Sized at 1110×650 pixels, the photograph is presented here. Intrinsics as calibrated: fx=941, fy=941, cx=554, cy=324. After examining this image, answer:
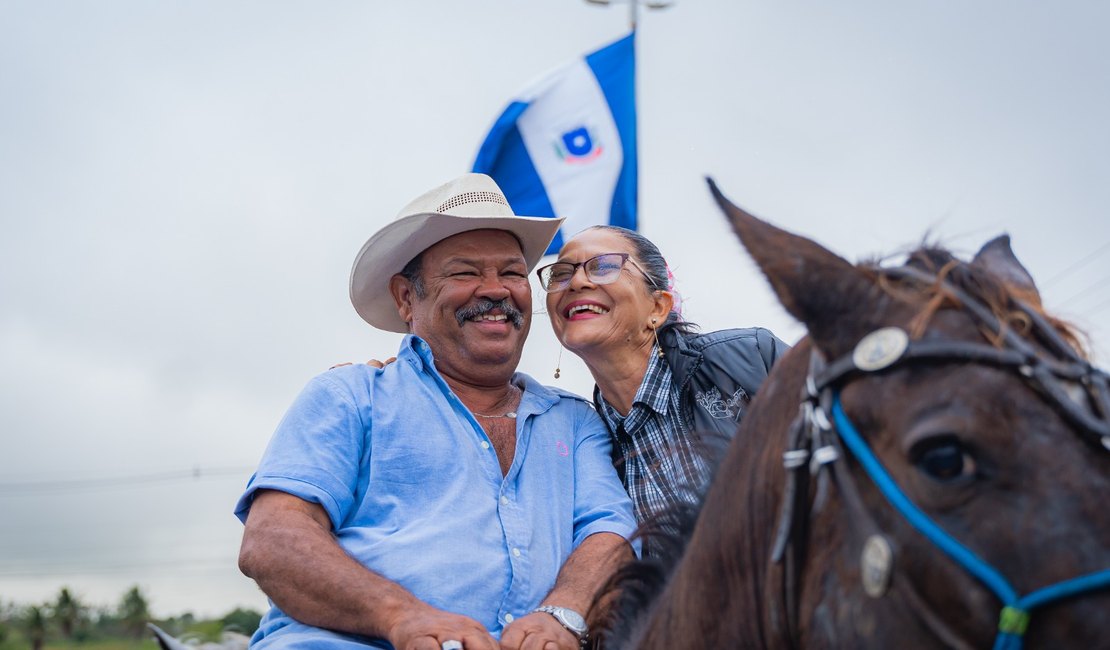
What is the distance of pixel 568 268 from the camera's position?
4672 mm

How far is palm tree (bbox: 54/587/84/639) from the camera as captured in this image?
52562mm

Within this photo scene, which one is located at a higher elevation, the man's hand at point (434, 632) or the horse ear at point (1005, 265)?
the horse ear at point (1005, 265)

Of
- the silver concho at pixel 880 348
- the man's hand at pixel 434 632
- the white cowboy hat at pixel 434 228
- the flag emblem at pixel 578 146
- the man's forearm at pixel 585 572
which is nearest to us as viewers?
the silver concho at pixel 880 348

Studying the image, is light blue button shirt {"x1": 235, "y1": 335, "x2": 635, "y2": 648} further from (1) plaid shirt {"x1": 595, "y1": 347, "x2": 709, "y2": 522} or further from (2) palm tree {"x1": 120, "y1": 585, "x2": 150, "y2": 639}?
(2) palm tree {"x1": 120, "y1": 585, "x2": 150, "y2": 639}

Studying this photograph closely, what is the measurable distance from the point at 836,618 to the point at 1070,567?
0.41 meters

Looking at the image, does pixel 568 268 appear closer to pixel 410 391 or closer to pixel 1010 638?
pixel 410 391

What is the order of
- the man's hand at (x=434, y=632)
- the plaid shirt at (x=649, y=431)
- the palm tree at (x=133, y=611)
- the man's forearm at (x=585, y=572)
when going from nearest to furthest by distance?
the man's hand at (x=434, y=632) < the man's forearm at (x=585, y=572) < the plaid shirt at (x=649, y=431) < the palm tree at (x=133, y=611)

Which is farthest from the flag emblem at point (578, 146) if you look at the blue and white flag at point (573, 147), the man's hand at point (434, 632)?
the man's hand at point (434, 632)

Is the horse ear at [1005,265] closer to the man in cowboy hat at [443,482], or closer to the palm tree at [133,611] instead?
the man in cowboy hat at [443,482]

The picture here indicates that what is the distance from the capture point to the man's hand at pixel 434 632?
280cm

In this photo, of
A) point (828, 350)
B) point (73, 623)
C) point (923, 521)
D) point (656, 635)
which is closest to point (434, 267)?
point (656, 635)

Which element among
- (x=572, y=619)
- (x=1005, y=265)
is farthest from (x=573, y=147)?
(x=1005, y=265)

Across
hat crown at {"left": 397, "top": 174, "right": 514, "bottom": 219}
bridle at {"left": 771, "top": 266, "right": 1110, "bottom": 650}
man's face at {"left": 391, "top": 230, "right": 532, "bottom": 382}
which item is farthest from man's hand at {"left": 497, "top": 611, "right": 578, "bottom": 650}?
hat crown at {"left": 397, "top": 174, "right": 514, "bottom": 219}

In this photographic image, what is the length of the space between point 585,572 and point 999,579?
2.10m
